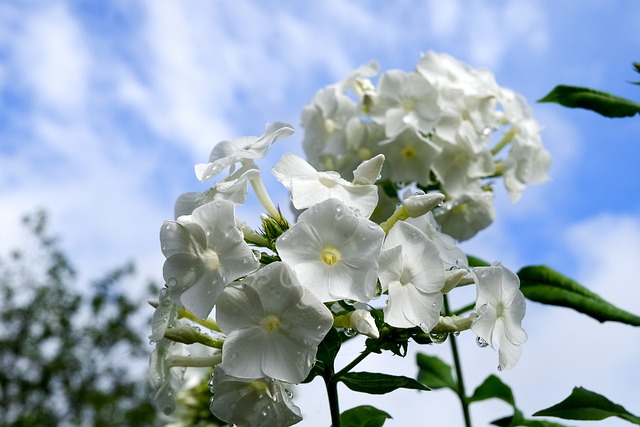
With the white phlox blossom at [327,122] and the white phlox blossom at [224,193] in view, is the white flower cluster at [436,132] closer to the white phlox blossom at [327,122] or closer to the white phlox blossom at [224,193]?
the white phlox blossom at [327,122]

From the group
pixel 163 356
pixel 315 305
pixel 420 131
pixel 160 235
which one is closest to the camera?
pixel 315 305

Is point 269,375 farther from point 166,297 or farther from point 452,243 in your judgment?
point 452,243

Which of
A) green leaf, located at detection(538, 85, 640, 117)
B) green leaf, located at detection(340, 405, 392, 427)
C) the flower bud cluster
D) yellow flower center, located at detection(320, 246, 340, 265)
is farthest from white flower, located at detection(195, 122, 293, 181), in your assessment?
green leaf, located at detection(538, 85, 640, 117)

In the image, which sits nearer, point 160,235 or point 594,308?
point 160,235

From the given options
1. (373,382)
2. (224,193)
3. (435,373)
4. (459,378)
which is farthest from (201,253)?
(435,373)

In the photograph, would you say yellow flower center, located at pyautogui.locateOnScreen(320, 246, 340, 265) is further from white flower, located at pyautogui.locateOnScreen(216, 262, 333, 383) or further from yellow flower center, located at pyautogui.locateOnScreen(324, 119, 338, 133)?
yellow flower center, located at pyautogui.locateOnScreen(324, 119, 338, 133)

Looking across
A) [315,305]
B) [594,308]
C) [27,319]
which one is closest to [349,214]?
[315,305]

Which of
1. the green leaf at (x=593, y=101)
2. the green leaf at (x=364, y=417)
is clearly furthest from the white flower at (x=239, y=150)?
the green leaf at (x=593, y=101)

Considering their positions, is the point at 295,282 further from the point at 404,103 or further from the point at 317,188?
the point at 404,103
